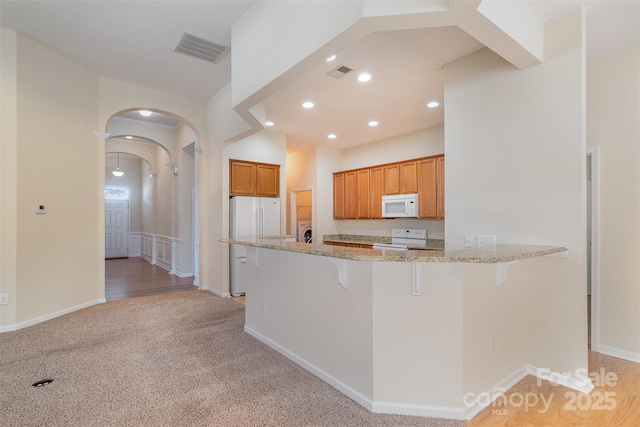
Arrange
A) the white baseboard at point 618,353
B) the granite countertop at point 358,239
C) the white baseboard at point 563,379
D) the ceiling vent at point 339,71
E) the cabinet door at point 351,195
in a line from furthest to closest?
1. the cabinet door at point 351,195
2. the granite countertop at point 358,239
3. the ceiling vent at point 339,71
4. the white baseboard at point 618,353
5. the white baseboard at point 563,379

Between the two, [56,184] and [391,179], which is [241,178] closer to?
[56,184]

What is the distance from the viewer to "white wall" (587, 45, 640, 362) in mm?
2840

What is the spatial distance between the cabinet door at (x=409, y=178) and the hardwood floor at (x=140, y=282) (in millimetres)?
4187

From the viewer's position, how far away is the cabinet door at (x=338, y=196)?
21.7ft

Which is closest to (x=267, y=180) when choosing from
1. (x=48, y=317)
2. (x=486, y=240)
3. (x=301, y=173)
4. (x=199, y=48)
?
(x=301, y=173)

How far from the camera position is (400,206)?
535 centimetres

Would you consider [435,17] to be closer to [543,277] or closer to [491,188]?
[491,188]

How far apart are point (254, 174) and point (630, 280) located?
487cm

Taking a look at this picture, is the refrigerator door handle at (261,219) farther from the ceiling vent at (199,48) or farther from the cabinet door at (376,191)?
the ceiling vent at (199,48)

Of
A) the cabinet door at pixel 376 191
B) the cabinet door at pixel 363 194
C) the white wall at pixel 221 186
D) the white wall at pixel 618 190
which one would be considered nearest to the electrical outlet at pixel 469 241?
the white wall at pixel 618 190

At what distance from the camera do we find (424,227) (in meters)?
5.42

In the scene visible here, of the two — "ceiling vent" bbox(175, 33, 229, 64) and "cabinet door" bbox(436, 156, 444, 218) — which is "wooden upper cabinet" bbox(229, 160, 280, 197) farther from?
"cabinet door" bbox(436, 156, 444, 218)

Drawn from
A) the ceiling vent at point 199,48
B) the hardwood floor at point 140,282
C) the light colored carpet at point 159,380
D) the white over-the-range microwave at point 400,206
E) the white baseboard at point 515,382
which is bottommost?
the hardwood floor at point 140,282

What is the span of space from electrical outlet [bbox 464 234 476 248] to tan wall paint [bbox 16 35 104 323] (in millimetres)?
4753
